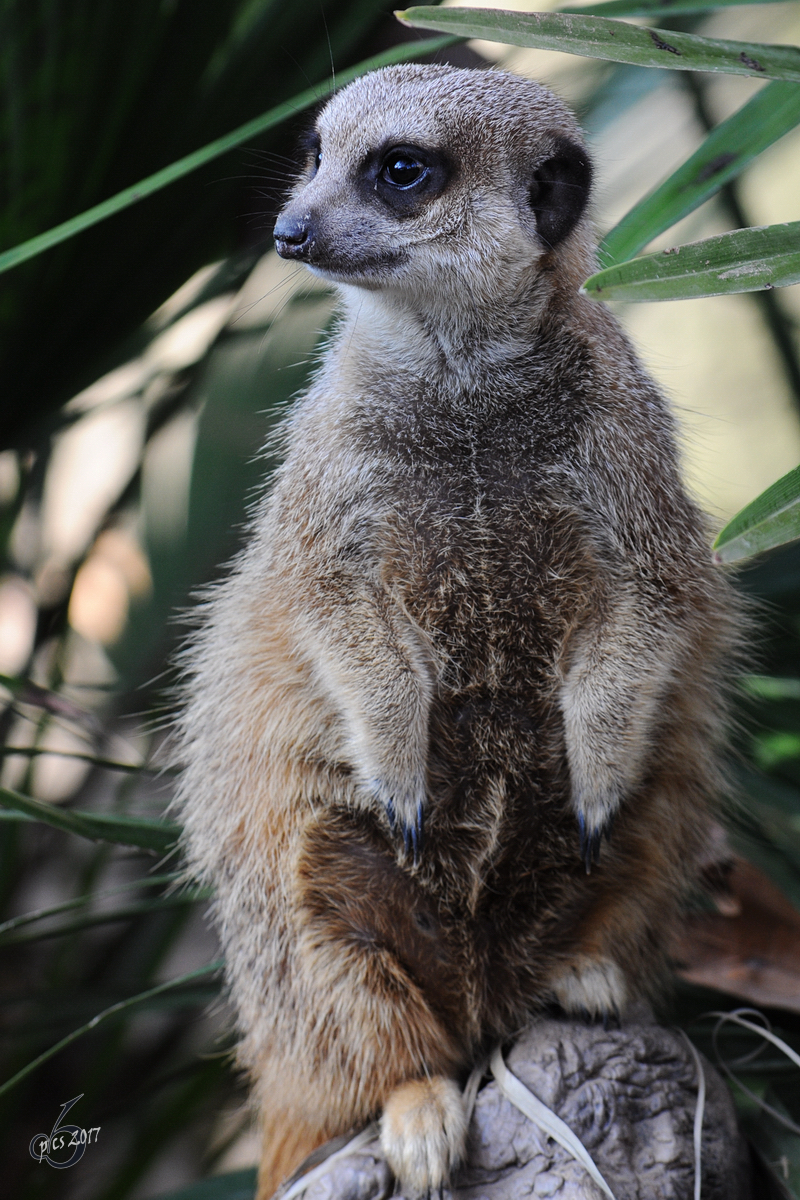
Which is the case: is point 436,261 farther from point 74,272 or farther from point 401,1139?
point 401,1139

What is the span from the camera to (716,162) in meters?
0.93

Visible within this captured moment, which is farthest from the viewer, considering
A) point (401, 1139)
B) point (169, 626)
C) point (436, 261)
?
point (169, 626)

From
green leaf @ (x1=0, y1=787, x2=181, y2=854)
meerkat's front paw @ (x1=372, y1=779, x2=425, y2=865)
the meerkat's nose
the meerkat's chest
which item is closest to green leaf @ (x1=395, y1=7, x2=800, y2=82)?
the meerkat's nose

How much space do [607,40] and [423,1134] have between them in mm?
1042

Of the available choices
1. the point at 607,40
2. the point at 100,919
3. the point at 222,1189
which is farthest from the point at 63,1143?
the point at 607,40

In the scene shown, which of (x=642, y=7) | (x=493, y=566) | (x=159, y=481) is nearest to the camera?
(x=642, y=7)

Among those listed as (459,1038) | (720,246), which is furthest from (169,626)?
(720,246)

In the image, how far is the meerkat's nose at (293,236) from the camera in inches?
38.1

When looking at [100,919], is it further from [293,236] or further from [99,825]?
[293,236]

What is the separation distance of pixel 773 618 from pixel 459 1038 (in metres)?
0.87

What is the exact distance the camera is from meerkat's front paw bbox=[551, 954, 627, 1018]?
A: 1.06 m

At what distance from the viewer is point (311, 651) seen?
41.8 inches

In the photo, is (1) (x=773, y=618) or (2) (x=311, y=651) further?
(1) (x=773, y=618)

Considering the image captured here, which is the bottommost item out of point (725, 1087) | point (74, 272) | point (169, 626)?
point (725, 1087)
